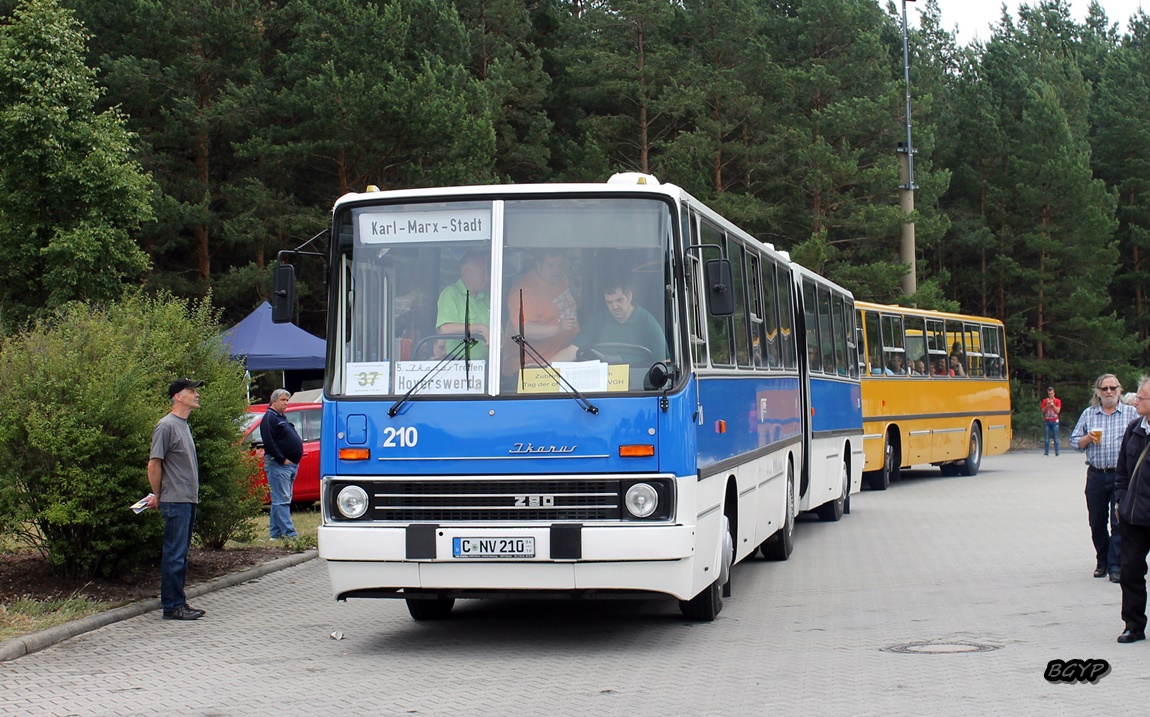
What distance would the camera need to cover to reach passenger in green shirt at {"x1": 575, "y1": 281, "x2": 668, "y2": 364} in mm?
9445

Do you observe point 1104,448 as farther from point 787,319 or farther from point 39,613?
point 39,613

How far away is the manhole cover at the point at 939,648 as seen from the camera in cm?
923

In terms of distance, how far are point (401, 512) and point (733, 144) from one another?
4043cm

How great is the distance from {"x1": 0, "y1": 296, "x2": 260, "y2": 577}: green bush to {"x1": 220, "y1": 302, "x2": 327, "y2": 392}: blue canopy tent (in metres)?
15.9

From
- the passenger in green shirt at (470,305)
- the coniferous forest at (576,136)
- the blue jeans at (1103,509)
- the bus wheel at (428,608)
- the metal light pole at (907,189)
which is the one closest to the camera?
the passenger in green shirt at (470,305)

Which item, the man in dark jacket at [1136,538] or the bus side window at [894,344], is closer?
the man in dark jacket at [1136,538]

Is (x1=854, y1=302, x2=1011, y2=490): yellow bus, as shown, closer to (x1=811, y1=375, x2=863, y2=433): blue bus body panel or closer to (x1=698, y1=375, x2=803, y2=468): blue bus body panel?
(x1=811, y1=375, x2=863, y2=433): blue bus body panel

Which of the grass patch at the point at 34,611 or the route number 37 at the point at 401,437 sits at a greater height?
the route number 37 at the point at 401,437

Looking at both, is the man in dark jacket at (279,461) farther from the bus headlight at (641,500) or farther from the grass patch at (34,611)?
the bus headlight at (641,500)

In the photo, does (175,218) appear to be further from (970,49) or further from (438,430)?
(970,49)

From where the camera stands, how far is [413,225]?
32.6ft

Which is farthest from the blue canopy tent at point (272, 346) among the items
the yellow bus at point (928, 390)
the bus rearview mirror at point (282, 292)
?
the bus rearview mirror at point (282, 292)

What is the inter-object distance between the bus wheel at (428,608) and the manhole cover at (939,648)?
11.5 feet

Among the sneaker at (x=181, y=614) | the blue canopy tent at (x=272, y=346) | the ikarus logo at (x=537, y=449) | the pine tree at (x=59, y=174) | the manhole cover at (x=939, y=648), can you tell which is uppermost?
the pine tree at (x=59, y=174)
